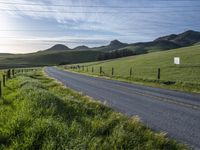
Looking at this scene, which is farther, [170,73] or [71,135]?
[170,73]

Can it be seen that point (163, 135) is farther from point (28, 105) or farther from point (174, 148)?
point (28, 105)

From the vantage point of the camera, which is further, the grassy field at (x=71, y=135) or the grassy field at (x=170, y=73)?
the grassy field at (x=170, y=73)

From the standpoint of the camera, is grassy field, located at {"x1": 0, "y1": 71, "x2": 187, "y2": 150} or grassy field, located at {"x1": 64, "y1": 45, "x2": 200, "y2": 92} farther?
grassy field, located at {"x1": 64, "y1": 45, "x2": 200, "y2": 92}

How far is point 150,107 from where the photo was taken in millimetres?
12773

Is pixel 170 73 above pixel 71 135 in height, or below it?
below

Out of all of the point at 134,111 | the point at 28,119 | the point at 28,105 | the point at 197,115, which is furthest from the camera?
the point at 134,111

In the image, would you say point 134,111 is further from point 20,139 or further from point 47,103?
point 20,139

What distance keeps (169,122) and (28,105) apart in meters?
4.54

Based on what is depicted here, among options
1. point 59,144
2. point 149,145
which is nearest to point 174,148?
point 149,145

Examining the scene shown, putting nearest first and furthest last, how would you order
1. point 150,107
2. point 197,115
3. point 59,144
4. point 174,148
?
1. point 59,144
2. point 174,148
3. point 197,115
4. point 150,107

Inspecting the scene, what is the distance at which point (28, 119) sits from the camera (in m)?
7.50

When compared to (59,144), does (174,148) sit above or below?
below

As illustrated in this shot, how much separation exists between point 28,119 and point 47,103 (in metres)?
2.50

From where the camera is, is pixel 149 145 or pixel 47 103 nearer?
pixel 149 145
